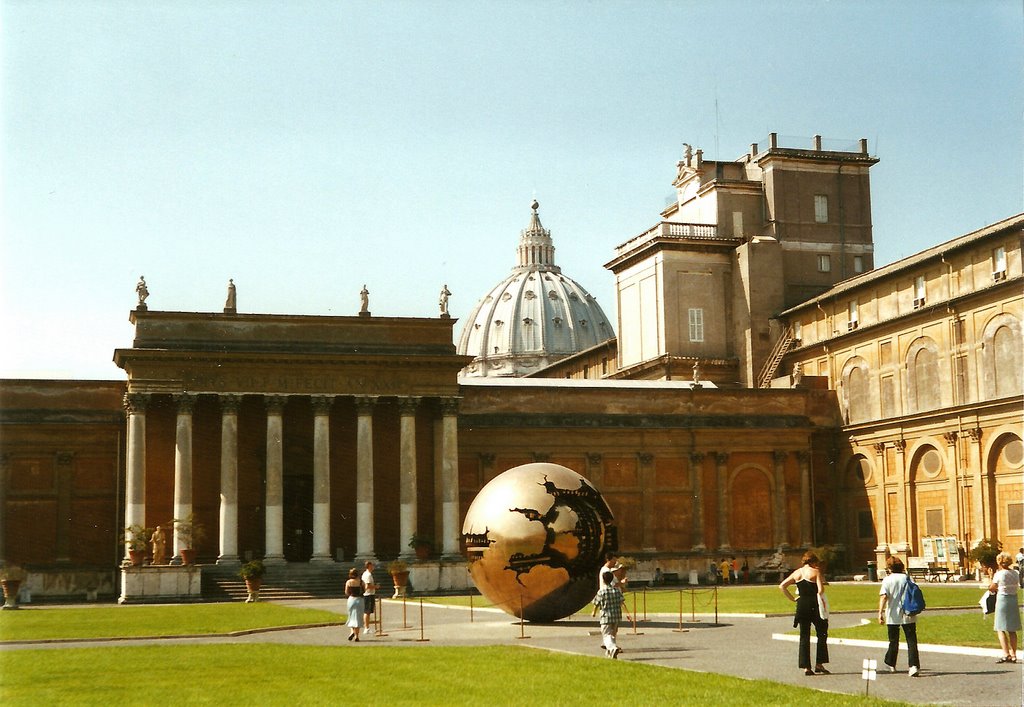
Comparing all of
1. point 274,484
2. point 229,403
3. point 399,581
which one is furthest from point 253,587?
point 229,403

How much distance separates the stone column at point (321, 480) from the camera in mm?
58469

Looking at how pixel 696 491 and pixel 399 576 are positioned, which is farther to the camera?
pixel 696 491

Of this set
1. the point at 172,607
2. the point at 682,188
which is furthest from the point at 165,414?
the point at 682,188

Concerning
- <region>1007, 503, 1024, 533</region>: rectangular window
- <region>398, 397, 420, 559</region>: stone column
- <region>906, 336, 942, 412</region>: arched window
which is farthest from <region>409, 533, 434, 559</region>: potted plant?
<region>1007, 503, 1024, 533</region>: rectangular window

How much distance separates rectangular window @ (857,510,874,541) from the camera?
67.0 meters

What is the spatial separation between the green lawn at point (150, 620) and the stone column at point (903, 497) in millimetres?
30103

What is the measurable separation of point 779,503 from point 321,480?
22616 mm

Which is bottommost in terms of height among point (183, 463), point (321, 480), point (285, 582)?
point (285, 582)

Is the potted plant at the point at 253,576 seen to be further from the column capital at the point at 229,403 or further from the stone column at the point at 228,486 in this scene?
the column capital at the point at 229,403

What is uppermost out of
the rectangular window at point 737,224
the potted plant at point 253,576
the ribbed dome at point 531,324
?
the ribbed dome at point 531,324

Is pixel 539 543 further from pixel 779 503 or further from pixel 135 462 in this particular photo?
pixel 779 503

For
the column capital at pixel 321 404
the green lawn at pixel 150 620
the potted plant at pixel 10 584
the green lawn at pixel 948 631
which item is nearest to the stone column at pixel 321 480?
the column capital at pixel 321 404

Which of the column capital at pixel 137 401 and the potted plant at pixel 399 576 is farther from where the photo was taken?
the column capital at pixel 137 401

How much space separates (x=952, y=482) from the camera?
198 ft
